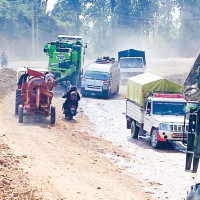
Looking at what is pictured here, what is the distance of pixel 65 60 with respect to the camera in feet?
123

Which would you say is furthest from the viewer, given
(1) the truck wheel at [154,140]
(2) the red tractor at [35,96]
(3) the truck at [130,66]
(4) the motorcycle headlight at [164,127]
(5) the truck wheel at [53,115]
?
(3) the truck at [130,66]

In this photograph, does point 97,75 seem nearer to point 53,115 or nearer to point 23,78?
point 23,78

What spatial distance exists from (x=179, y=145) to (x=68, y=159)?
20.0 ft

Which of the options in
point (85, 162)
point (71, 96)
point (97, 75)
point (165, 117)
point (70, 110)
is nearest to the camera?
point (85, 162)

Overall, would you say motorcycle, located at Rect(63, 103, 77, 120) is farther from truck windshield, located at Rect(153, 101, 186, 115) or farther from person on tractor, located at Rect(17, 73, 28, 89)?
truck windshield, located at Rect(153, 101, 186, 115)

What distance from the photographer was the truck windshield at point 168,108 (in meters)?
21.6

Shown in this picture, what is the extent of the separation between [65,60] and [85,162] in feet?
67.9

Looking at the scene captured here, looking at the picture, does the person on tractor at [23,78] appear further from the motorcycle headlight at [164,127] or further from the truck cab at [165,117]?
the motorcycle headlight at [164,127]

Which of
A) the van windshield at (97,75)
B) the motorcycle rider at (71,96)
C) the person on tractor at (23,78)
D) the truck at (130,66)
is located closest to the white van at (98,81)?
the van windshield at (97,75)

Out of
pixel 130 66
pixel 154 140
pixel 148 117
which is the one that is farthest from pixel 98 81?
pixel 154 140

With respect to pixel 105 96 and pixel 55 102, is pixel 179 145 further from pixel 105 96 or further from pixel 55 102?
pixel 105 96

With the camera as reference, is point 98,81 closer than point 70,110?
No

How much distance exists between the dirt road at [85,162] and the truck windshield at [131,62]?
1851cm

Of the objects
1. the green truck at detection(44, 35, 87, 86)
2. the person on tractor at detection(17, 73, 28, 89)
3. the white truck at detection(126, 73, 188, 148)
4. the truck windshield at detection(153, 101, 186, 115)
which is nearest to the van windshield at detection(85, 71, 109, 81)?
the green truck at detection(44, 35, 87, 86)
